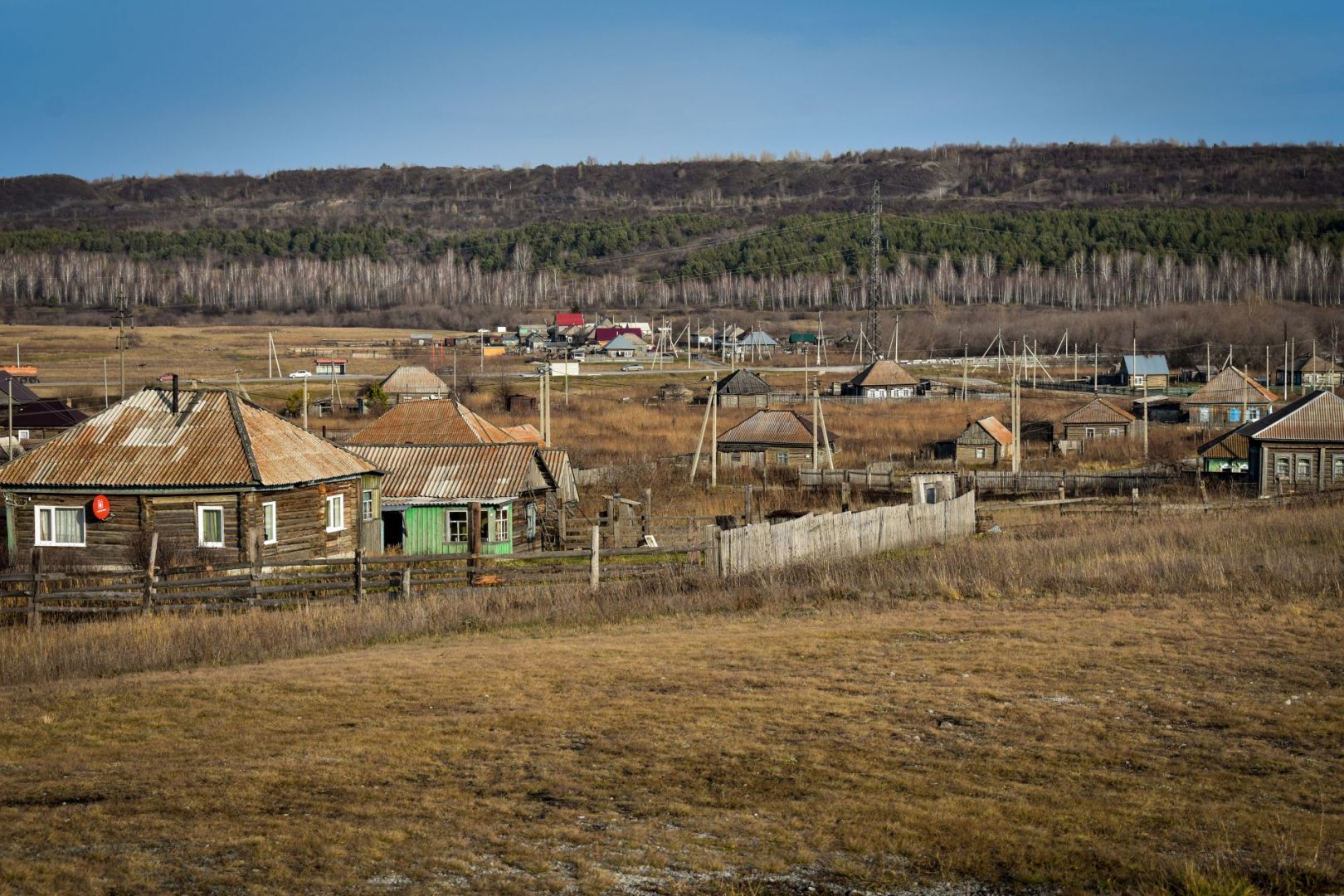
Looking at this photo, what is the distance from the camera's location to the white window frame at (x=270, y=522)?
2484 cm

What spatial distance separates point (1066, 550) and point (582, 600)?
28.6ft

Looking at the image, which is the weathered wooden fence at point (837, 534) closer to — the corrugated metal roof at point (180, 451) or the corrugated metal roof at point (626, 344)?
the corrugated metal roof at point (180, 451)

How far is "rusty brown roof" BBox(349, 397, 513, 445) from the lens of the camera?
35.6 meters

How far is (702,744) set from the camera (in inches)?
404

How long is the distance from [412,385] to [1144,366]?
55.1 metres

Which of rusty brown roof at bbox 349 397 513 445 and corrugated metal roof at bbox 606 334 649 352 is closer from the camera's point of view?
rusty brown roof at bbox 349 397 513 445

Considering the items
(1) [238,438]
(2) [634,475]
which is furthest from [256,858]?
(2) [634,475]

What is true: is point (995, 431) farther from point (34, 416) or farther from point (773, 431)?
point (34, 416)

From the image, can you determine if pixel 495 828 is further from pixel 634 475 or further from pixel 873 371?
pixel 873 371

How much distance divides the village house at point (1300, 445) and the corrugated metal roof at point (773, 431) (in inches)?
680

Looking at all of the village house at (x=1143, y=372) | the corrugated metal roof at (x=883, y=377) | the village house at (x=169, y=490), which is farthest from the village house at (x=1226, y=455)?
the village house at (x=1143, y=372)

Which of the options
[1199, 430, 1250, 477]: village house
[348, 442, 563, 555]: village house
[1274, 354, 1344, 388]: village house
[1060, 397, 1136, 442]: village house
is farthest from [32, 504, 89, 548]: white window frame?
[1274, 354, 1344, 388]: village house

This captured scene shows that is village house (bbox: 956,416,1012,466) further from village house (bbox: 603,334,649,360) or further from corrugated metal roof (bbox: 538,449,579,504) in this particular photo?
village house (bbox: 603,334,649,360)

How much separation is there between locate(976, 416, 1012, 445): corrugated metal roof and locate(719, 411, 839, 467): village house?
7.25 m
